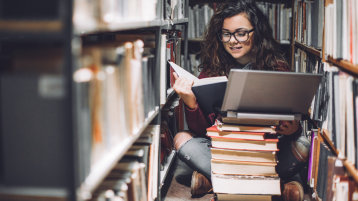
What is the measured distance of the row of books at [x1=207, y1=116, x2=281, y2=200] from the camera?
198cm

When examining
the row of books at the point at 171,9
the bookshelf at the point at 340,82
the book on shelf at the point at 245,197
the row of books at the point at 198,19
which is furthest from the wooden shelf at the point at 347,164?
the row of books at the point at 198,19

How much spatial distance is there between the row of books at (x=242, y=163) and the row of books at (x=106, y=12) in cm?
74

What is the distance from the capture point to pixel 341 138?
1.59m

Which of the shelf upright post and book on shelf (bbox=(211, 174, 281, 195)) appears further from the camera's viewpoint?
book on shelf (bbox=(211, 174, 281, 195))

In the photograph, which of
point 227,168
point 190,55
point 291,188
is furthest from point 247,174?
point 190,55

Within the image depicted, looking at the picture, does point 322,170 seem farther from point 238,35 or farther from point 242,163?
point 238,35

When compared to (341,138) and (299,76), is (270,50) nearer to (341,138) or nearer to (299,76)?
(299,76)

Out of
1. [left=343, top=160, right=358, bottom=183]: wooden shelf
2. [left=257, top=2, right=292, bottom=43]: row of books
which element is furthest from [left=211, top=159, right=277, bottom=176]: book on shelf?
[left=257, top=2, right=292, bottom=43]: row of books

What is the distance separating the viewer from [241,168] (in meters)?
2.05

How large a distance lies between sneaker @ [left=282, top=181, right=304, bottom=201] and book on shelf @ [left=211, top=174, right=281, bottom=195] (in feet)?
0.60

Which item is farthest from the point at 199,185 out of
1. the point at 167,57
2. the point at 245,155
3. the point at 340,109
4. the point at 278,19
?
the point at 278,19

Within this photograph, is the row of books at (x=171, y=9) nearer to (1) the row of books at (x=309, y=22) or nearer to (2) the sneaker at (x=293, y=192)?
(1) the row of books at (x=309, y=22)

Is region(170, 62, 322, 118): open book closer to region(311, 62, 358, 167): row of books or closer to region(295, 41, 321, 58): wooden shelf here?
region(311, 62, 358, 167): row of books

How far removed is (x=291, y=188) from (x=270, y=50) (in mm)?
788
